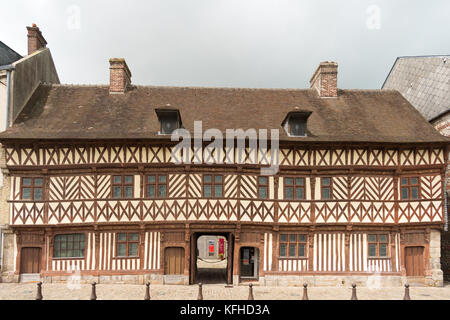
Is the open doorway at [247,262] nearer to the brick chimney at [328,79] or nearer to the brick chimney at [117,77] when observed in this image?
the brick chimney at [328,79]

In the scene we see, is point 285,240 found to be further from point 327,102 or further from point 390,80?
point 390,80

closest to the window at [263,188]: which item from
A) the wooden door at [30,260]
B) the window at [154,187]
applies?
the window at [154,187]

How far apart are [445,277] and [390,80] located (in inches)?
426

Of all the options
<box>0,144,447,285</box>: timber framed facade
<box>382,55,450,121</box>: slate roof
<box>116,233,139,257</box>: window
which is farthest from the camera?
<box>382,55,450,121</box>: slate roof

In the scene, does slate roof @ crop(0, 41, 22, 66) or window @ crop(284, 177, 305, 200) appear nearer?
window @ crop(284, 177, 305, 200)

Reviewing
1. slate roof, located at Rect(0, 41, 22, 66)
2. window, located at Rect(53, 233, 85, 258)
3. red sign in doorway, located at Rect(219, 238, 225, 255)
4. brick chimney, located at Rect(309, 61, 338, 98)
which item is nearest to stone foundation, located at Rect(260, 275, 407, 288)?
window, located at Rect(53, 233, 85, 258)

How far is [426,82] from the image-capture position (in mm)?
17328

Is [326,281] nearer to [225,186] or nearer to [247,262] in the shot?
[247,262]

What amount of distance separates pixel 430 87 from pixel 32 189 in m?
16.9

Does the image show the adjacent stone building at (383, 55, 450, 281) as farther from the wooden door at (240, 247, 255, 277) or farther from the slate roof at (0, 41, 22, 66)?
the slate roof at (0, 41, 22, 66)

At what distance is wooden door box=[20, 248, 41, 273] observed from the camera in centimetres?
1274

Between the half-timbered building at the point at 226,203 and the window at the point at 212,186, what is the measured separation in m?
0.03

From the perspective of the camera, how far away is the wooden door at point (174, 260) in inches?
508

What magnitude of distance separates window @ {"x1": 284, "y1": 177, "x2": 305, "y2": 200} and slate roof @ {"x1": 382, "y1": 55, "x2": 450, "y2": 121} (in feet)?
23.4
